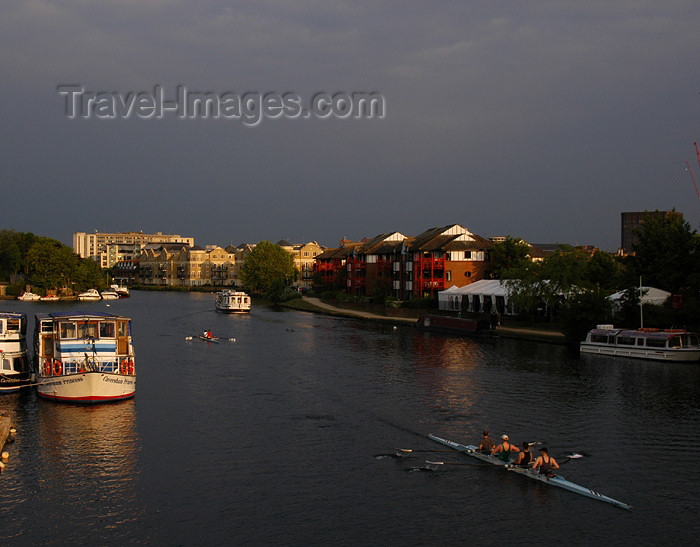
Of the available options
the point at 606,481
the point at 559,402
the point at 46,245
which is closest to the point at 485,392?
the point at 559,402

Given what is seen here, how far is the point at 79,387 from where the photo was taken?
40.5m

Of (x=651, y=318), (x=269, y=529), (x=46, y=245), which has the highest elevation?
(x=46, y=245)

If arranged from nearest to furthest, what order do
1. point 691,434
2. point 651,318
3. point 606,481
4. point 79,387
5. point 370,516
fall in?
point 370,516 → point 606,481 → point 691,434 → point 79,387 → point 651,318

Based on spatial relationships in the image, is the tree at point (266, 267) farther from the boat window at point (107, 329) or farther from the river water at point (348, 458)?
the boat window at point (107, 329)

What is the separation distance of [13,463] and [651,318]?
2285 inches

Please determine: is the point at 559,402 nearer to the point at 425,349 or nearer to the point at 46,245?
the point at 425,349

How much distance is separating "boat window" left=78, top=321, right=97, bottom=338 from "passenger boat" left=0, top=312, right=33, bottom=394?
4710 millimetres

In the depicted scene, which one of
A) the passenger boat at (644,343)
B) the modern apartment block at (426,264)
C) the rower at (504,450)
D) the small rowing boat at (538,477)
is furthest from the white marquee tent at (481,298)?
the rower at (504,450)

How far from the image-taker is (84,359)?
139 ft

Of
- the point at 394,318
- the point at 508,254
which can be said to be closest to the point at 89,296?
the point at 394,318

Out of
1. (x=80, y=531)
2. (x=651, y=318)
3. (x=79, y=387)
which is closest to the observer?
(x=80, y=531)

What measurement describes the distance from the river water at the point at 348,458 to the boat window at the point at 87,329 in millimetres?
4731

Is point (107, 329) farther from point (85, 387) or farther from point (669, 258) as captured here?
point (669, 258)

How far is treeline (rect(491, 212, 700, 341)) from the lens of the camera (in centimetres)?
6875
